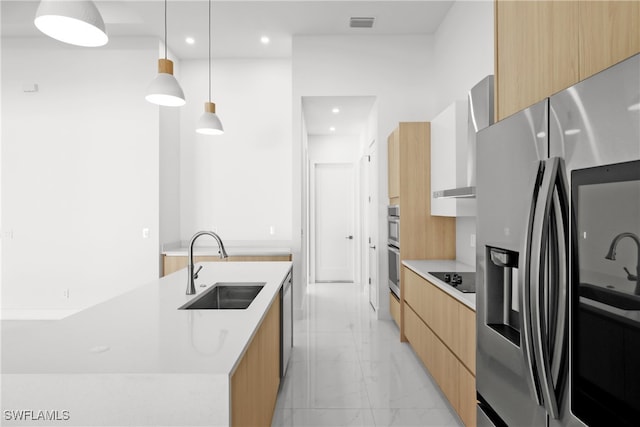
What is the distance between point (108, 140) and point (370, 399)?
4159 millimetres

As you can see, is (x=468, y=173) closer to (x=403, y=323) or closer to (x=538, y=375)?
(x=403, y=323)

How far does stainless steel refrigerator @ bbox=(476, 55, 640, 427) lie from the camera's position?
828 millimetres

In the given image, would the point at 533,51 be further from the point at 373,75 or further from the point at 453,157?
the point at 373,75

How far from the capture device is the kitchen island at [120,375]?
3.72ft

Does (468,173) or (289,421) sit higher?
(468,173)

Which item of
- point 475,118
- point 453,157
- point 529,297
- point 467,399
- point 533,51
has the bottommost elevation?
point 467,399

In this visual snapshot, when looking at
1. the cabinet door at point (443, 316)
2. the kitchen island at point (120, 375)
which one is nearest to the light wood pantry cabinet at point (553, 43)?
Answer: the cabinet door at point (443, 316)

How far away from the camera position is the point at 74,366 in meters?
1.19

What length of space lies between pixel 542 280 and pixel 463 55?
315 cm

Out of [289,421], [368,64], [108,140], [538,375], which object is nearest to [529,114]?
[538,375]

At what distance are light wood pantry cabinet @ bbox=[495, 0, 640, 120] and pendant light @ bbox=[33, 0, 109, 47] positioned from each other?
5.56 feet

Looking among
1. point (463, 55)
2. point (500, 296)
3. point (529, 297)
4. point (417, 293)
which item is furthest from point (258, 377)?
point (463, 55)

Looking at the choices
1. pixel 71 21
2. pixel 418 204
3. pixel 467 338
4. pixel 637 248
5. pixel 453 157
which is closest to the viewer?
pixel 637 248

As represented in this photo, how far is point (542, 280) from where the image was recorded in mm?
1060
